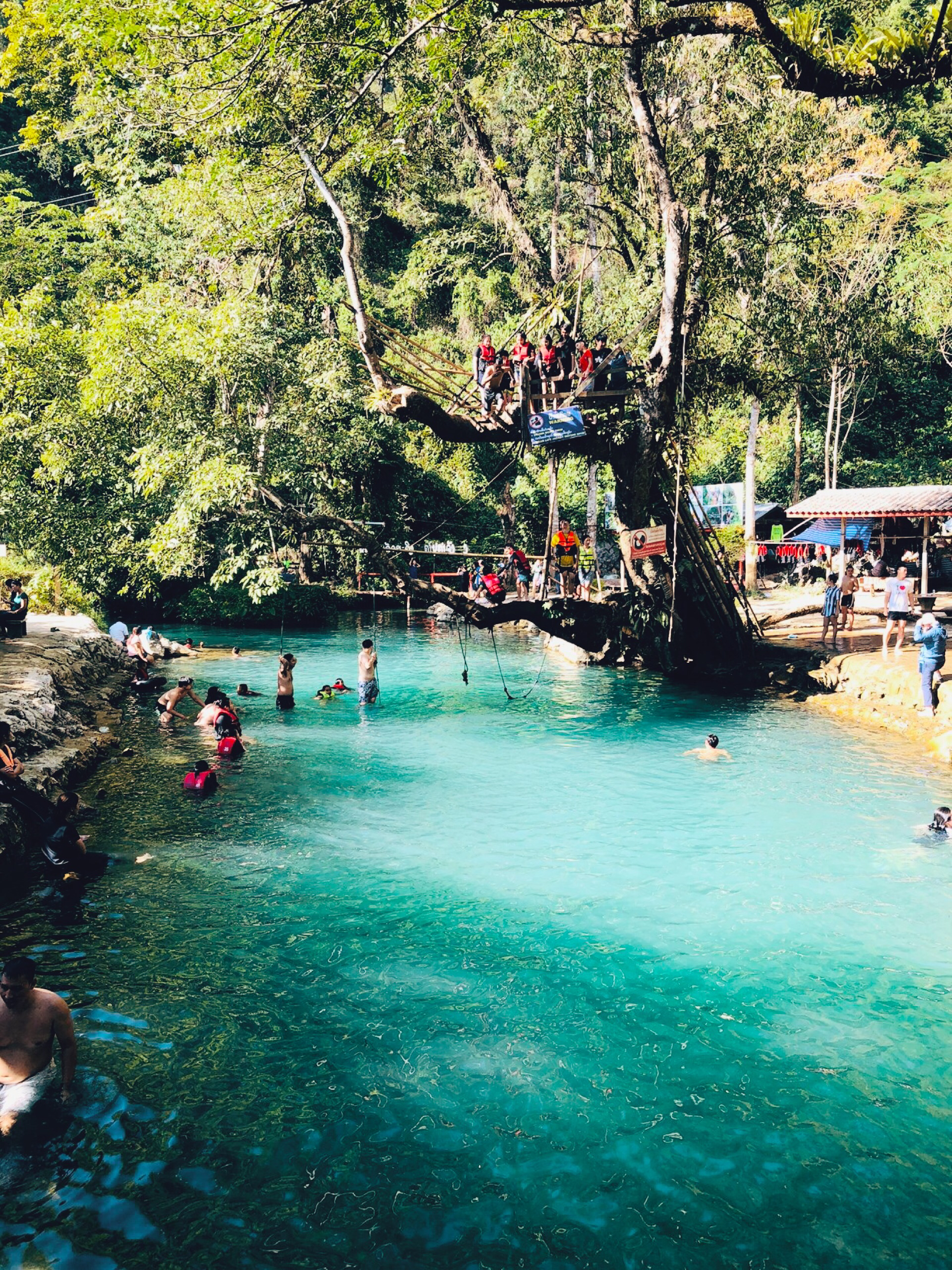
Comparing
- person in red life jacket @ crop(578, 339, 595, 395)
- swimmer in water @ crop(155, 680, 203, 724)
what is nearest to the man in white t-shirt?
person in red life jacket @ crop(578, 339, 595, 395)

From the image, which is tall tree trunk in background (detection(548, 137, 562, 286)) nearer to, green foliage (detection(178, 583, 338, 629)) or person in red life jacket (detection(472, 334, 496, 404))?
person in red life jacket (detection(472, 334, 496, 404))

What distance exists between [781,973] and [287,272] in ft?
126

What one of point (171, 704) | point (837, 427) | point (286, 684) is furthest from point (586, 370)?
point (837, 427)

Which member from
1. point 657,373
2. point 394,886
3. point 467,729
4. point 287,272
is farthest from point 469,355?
point 394,886

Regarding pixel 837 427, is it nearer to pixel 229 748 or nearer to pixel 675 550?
pixel 675 550

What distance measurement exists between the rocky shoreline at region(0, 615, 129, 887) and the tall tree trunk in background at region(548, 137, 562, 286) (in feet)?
51.0

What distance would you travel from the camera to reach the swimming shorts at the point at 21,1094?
6.36 metres

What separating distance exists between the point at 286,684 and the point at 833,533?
22023 millimetres

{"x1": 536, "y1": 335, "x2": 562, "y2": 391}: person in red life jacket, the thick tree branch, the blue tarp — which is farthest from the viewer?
the blue tarp

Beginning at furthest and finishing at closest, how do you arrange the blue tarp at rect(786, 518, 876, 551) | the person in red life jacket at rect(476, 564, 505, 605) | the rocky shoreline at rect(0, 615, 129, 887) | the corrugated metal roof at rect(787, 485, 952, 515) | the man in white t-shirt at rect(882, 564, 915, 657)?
the blue tarp at rect(786, 518, 876, 551) → the corrugated metal roof at rect(787, 485, 952, 515) → the person in red life jacket at rect(476, 564, 505, 605) → the man in white t-shirt at rect(882, 564, 915, 657) → the rocky shoreline at rect(0, 615, 129, 887)

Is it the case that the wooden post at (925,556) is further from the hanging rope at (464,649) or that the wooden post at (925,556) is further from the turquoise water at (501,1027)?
the turquoise water at (501,1027)

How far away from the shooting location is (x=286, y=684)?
2070cm

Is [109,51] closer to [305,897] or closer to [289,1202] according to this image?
[305,897]

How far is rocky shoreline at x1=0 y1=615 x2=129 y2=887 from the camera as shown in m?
11.4
